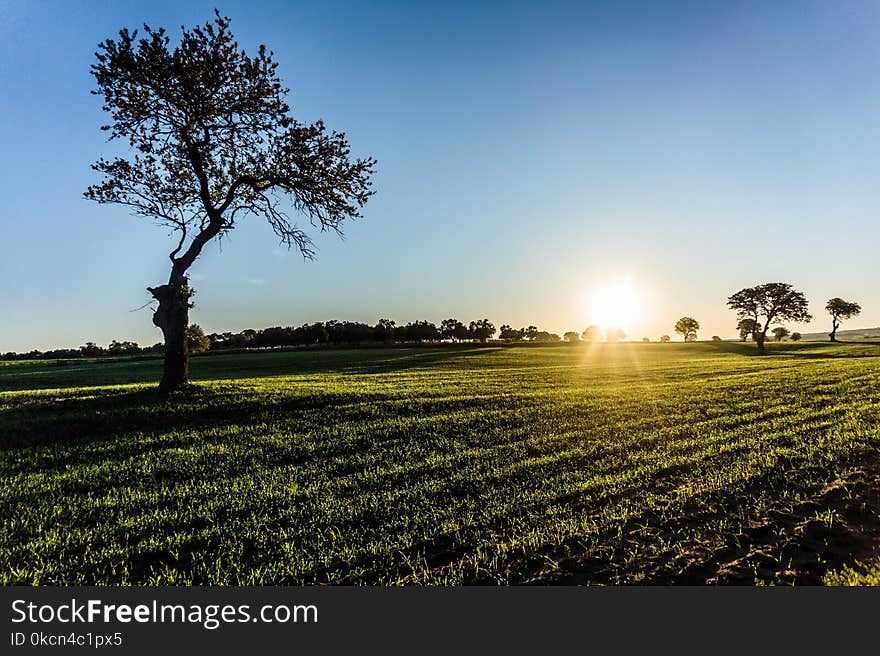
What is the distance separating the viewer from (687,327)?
124312 mm

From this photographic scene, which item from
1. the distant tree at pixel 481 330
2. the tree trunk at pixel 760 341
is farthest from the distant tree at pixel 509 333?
the tree trunk at pixel 760 341

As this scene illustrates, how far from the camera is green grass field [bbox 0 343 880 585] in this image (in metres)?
4.77

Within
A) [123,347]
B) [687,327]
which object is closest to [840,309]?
[687,327]

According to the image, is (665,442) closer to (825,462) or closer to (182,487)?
(825,462)

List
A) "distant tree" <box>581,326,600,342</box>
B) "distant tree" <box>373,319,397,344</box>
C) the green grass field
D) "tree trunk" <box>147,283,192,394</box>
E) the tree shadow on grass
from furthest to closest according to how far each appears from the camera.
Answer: "distant tree" <box>581,326,600,342</box>, "distant tree" <box>373,319,397,344</box>, the tree shadow on grass, "tree trunk" <box>147,283,192,394</box>, the green grass field

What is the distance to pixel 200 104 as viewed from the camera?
1708 centimetres

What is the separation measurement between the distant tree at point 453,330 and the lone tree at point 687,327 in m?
67.9

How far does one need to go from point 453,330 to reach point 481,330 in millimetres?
10294

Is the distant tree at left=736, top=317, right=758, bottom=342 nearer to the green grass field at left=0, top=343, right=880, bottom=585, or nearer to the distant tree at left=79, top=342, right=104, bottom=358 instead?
the green grass field at left=0, top=343, right=880, bottom=585

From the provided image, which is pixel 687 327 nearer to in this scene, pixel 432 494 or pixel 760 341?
Result: pixel 760 341

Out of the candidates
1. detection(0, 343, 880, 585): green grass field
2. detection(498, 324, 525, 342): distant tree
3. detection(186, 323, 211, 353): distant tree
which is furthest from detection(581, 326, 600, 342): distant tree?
detection(0, 343, 880, 585): green grass field

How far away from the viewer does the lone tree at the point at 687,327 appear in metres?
124

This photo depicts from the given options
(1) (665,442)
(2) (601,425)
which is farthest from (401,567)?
(2) (601,425)

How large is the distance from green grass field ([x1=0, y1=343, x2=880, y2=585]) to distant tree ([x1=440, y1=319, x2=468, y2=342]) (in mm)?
108800
